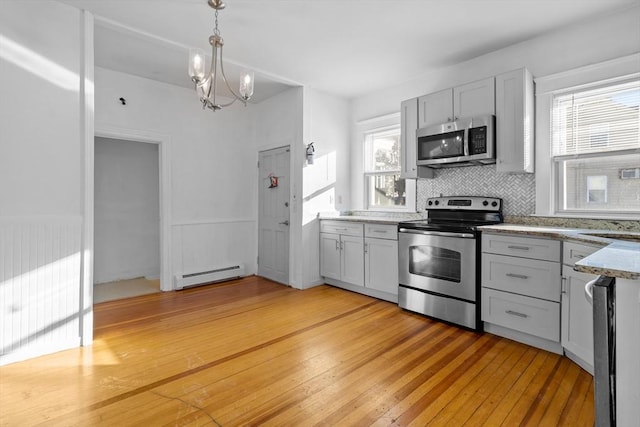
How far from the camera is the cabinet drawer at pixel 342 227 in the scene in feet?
13.3

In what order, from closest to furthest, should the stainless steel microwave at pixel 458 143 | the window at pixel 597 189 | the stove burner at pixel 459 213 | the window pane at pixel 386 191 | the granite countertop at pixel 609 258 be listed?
the granite countertop at pixel 609 258 → the window at pixel 597 189 → the stainless steel microwave at pixel 458 143 → the stove burner at pixel 459 213 → the window pane at pixel 386 191

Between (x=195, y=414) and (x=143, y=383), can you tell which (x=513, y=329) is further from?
(x=143, y=383)

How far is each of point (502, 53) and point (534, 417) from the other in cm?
325

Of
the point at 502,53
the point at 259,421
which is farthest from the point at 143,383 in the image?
the point at 502,53

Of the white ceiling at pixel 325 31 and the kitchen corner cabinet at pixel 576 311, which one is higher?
the white ceiling at pixel 325 31

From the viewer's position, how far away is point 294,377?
2184mm

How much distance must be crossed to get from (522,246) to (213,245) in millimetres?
3846

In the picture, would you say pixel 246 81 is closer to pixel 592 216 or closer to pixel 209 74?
pixel 209 74

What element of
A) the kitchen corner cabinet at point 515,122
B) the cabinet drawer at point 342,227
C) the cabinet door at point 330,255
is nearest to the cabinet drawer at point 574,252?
the kitchen corner cabinet at point 515,122

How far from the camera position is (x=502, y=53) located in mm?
3363

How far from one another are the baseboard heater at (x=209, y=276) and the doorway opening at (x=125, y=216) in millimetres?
339

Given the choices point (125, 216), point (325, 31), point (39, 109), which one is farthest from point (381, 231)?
point (125, 216)

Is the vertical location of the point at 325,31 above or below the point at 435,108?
above

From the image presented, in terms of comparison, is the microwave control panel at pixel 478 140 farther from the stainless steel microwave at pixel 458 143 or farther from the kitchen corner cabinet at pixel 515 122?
the kitchen corner cabinet at pixel 515 122
